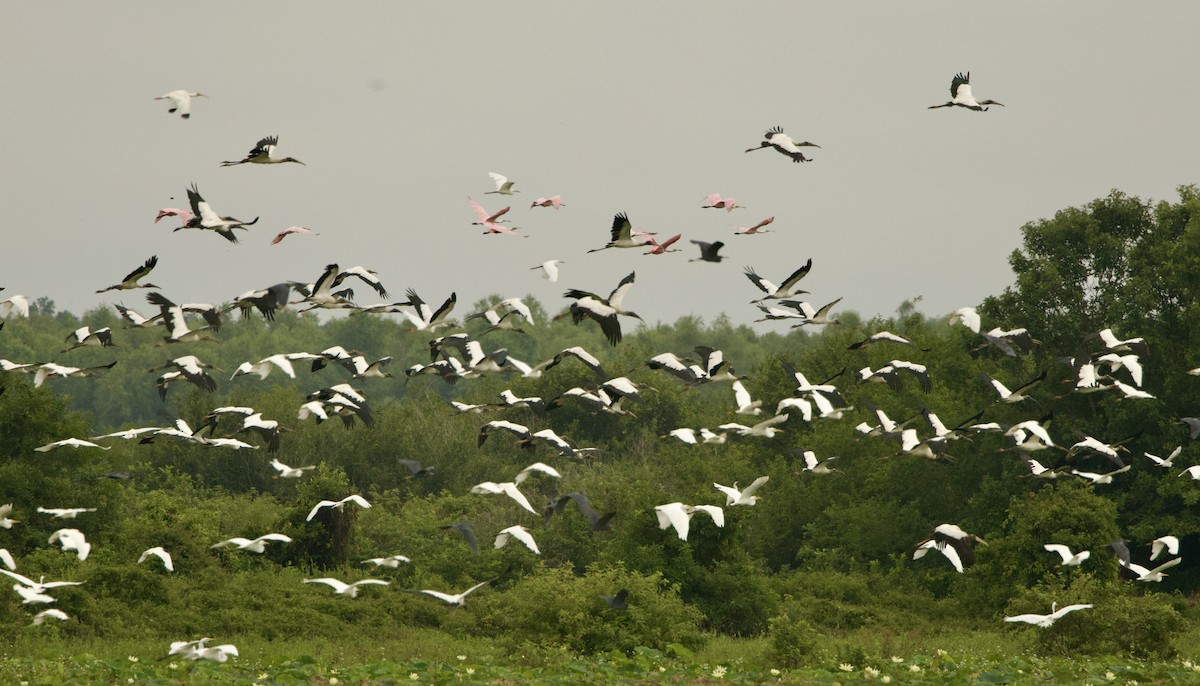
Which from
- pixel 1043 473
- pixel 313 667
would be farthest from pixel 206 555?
pixel 1043 473

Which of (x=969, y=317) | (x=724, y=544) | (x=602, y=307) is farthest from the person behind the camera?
(x=724, y=544)

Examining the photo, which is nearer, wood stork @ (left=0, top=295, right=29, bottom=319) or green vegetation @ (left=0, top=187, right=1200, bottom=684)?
wood stork @ (left=0, top=295, right=29, bottom=319)

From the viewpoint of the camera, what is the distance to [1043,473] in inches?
1072

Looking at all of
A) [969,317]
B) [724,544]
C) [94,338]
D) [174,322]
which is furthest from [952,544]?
[94,338]

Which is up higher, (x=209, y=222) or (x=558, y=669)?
(x=209, y=222)

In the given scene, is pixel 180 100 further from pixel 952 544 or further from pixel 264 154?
pixel 952 544

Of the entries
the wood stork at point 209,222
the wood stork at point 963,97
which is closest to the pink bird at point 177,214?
the wood stork at point 209,222

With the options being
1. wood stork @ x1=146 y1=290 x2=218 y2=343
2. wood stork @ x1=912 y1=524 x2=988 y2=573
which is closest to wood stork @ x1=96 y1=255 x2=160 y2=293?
wood stork @ x1=146 y1=290 x2=218 y2=343

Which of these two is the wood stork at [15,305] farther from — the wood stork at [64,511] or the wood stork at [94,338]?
the wood stork at [64,511]

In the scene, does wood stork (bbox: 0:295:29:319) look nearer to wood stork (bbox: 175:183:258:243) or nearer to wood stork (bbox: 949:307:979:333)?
wood stork (bbox: 175:183:258:243)

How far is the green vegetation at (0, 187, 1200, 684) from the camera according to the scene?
26.9 m

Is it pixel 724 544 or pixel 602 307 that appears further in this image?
pixel 724 544

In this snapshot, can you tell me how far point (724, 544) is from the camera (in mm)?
35031

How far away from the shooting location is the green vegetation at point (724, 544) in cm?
2688
